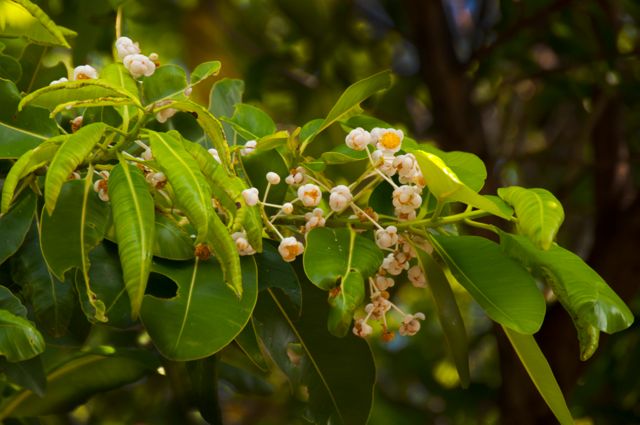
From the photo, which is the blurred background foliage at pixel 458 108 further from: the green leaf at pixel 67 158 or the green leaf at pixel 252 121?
the green leaf at pixel 67 158

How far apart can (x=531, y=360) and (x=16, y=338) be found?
40 cm

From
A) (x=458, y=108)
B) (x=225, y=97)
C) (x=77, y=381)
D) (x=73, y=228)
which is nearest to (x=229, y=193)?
(x=73, y=228)

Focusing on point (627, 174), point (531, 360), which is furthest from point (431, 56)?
point (531, 360)

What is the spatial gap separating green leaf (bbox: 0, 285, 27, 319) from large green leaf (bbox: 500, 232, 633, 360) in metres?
0.37

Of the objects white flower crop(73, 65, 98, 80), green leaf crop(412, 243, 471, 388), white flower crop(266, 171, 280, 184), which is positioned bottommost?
green leaf crop(412, 243, 471, 388)

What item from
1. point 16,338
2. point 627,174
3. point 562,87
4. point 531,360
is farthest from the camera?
point 562,87

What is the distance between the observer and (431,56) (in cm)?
206

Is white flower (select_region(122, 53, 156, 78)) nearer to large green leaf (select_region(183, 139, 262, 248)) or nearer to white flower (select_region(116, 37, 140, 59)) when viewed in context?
white flower (select_region(116, 37, 140, 59))

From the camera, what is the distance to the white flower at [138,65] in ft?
2.58

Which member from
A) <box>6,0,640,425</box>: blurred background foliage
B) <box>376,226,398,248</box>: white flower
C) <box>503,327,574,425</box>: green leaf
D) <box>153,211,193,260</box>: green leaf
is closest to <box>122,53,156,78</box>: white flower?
<box>153,211,193,260</box>: green leaf

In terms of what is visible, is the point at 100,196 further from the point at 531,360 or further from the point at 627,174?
the point at 627,174

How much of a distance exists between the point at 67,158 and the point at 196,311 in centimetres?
15

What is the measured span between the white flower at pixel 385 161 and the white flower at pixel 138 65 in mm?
195

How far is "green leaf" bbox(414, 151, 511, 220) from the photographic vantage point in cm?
68
